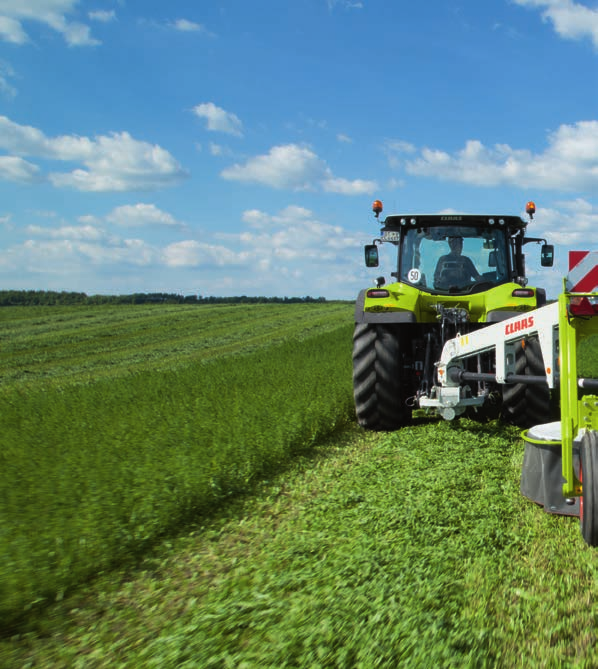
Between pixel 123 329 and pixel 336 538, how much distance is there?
18751 mm

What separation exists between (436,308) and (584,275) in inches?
110

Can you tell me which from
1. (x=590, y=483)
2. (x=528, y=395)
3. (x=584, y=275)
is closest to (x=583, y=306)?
(x=584, y=275)

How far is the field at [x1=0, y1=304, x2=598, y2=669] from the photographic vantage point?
7.29 feet

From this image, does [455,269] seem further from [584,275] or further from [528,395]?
[584,275]

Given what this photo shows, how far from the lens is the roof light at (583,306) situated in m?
3.05

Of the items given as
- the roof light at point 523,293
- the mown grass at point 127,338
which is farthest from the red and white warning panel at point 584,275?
the mown grass at point 127,338

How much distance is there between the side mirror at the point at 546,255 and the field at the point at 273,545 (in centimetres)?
201

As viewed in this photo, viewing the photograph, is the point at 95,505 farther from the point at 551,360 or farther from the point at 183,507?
the point at 551,360

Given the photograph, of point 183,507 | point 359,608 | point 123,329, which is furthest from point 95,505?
point 123,329

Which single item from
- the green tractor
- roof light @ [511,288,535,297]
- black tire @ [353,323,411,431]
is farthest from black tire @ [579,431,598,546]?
roof light @ [511,288,535,297]

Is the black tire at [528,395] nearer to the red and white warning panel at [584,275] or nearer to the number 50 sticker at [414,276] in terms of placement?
the number 50 sticker at [414,276]

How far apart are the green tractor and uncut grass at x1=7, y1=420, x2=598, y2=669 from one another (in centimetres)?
192

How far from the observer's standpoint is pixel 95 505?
10.7ft

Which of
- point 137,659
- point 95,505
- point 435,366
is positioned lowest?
point 137,659
